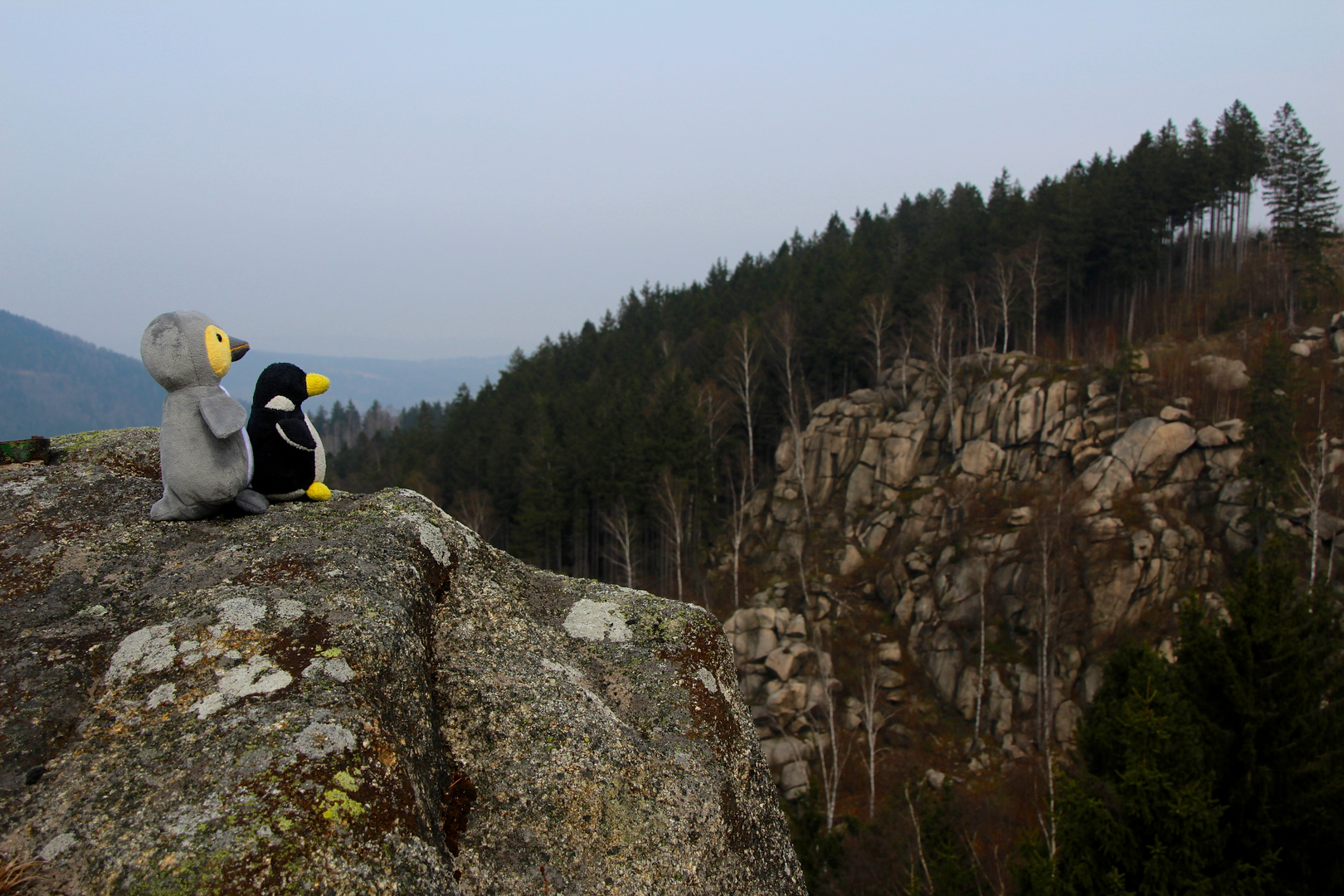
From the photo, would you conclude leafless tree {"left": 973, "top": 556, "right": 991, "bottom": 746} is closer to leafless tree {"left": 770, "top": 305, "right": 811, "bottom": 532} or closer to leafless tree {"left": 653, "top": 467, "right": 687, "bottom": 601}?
leafless tree {"left": 770, "top": 305, "right": 811, "bottom": 532}

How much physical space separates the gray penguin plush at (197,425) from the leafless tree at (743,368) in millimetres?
42666

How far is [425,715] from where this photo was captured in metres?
4.28

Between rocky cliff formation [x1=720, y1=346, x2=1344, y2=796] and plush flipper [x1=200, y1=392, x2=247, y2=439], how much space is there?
29321 millimetres

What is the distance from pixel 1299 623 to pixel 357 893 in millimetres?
17919

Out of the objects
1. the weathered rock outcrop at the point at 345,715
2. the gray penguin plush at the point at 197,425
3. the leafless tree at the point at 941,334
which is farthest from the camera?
the leafless tree at the point at 941,334

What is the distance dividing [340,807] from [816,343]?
180ft

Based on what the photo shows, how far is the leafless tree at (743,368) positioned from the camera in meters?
49.2

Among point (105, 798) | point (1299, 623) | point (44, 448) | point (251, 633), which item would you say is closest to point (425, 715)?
point (251, 633)

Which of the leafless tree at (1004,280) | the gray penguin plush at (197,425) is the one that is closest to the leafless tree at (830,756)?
the gray penguin plush at (197,425)

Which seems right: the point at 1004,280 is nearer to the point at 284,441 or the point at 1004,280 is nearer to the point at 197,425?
the point at 284,441

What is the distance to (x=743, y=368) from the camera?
50.8 metres

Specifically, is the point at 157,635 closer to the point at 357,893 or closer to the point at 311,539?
the point at 311,539

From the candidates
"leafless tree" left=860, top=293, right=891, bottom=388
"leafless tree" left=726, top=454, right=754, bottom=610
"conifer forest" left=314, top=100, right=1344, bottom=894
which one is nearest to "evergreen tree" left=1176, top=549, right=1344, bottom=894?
"conifer forest" left=314, top=100, right=1344, bottom=894

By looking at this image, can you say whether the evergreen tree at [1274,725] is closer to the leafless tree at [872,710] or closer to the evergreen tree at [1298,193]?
the leafless tree at [872,710]
